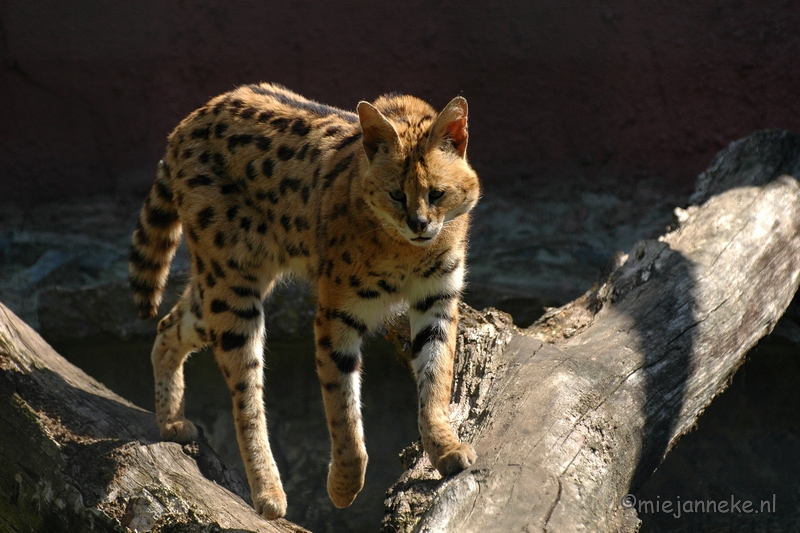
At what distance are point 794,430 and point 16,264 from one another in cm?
578

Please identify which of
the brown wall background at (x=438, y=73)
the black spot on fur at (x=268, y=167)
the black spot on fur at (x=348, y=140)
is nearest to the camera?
the black spot on fur at (x=348, y=140)

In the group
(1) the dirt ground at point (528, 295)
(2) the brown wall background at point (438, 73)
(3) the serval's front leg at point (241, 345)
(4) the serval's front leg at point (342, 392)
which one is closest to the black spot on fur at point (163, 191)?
(3) the serval's front leg at point (241, 345)

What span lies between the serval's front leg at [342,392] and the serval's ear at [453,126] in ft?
2.84

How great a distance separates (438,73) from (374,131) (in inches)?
132

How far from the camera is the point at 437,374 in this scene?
11.8 feet

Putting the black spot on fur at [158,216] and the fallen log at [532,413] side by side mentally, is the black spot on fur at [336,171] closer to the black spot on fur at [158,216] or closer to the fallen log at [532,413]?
the fallen log at [532,413]

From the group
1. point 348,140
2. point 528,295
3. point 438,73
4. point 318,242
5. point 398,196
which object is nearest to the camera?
point 398,196

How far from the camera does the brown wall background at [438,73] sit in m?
6.47

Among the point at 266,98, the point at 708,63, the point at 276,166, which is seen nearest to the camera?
the point at 276,166

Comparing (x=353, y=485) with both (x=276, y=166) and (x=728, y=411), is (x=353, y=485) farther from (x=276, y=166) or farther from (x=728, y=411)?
(x=728, y=411)

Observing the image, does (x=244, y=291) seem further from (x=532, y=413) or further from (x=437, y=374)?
(x=532, y=413)

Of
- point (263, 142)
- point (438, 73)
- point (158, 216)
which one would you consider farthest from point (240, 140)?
point (438, 73)

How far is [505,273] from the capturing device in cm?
646

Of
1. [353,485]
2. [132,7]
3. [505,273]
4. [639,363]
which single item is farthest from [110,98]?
[639,363]
